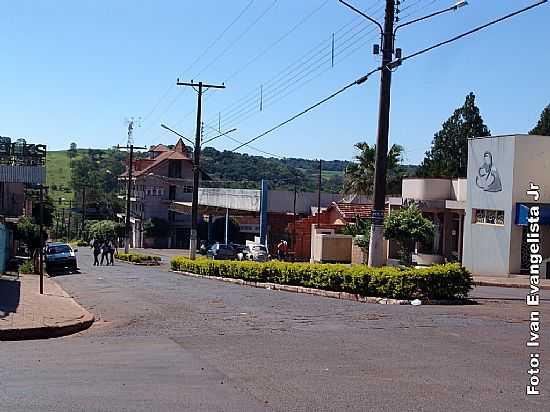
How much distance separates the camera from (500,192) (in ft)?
116

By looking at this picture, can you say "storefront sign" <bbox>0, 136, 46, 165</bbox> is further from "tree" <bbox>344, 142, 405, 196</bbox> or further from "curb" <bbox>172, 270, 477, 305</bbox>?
"tree" <bbox>344, 142, 405, 196</bbox>

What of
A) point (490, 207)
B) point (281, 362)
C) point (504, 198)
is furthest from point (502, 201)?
point (281, 362)

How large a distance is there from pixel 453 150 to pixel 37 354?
53282 mm

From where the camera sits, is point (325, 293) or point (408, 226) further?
point (408, 226)

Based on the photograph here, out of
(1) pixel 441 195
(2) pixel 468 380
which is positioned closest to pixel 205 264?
(1) pixel 441 195

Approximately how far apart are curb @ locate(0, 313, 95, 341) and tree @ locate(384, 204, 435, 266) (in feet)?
85.7

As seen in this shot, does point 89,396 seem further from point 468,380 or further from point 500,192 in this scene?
point 500,192

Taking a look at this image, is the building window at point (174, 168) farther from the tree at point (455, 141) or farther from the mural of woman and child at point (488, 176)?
the mural of woman and child at point (488, 176)

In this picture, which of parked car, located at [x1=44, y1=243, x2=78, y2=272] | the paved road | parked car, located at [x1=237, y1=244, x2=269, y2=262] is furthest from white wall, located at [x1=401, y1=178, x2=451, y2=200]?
the paved road

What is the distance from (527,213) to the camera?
3341 cm

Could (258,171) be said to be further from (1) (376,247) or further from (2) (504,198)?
(1) (376,247)

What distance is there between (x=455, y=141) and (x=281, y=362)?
53309 mm

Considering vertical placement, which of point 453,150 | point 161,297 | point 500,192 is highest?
point 453,150

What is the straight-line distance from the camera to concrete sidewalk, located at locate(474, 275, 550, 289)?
30375mm
